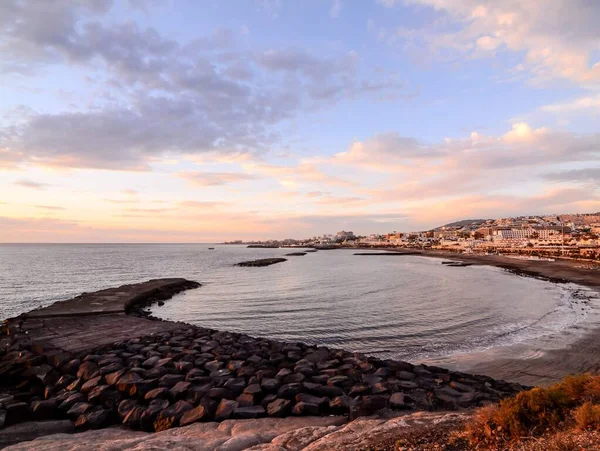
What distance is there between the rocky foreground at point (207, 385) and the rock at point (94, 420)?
2cm

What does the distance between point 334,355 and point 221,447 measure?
5970 mm

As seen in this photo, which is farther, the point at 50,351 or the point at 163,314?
the point at 163,314

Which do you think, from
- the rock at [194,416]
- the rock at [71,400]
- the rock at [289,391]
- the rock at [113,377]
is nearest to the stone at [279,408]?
the rock at [289,391]

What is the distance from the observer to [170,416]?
632 cm

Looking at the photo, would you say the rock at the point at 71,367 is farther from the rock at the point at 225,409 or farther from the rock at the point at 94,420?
the rock at the point at 225,409

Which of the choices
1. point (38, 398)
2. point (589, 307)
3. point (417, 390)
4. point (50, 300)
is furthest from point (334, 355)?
point (50, 300)

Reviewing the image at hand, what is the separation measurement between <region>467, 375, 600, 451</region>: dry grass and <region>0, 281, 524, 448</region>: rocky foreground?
2083 mm

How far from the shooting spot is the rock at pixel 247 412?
6359 millimetres

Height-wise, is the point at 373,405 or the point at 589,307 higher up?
the point at 373,405

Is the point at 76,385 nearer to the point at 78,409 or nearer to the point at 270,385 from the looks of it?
the point at 78,409

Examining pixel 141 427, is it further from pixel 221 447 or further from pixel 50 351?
pixel 50 351

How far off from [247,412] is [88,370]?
4911mm

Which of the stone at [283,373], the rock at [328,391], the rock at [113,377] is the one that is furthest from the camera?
the stone at [283,373]

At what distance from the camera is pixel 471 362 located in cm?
1131
